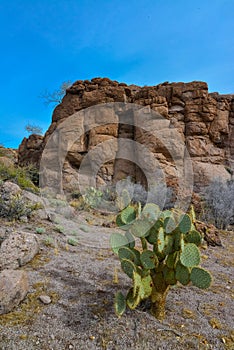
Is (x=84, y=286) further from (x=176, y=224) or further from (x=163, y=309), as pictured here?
(x=176, y=224)

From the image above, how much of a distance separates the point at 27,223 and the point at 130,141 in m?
10.1

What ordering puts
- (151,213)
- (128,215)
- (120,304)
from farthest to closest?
(128,215)
(151,213)
(120,304)

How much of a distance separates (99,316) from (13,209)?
3.58 meters

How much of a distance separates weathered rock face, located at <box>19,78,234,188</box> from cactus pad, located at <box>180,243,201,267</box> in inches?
444

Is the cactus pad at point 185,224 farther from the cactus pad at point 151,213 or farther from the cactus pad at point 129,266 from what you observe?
the cactus pad at point 129,266

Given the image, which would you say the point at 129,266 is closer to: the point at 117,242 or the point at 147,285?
the point at 147,285

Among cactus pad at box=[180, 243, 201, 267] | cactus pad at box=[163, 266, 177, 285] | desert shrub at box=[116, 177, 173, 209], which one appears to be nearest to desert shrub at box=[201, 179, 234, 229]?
desert shrub at box=[116, 177, 173, 209]

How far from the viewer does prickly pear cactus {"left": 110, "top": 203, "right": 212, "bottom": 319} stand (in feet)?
6.18

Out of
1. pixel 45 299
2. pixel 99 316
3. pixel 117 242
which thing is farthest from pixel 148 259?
pixel 45 299

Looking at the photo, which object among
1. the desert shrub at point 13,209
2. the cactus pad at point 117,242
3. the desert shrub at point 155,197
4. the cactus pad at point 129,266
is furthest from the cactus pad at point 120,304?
the desert shrub at point 155,197

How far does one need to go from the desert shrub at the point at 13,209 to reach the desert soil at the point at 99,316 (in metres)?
1.83

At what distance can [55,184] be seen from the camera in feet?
43.0

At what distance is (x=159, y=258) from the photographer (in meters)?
2.11

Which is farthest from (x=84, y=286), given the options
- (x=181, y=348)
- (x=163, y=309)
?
(x=181, y=348)
